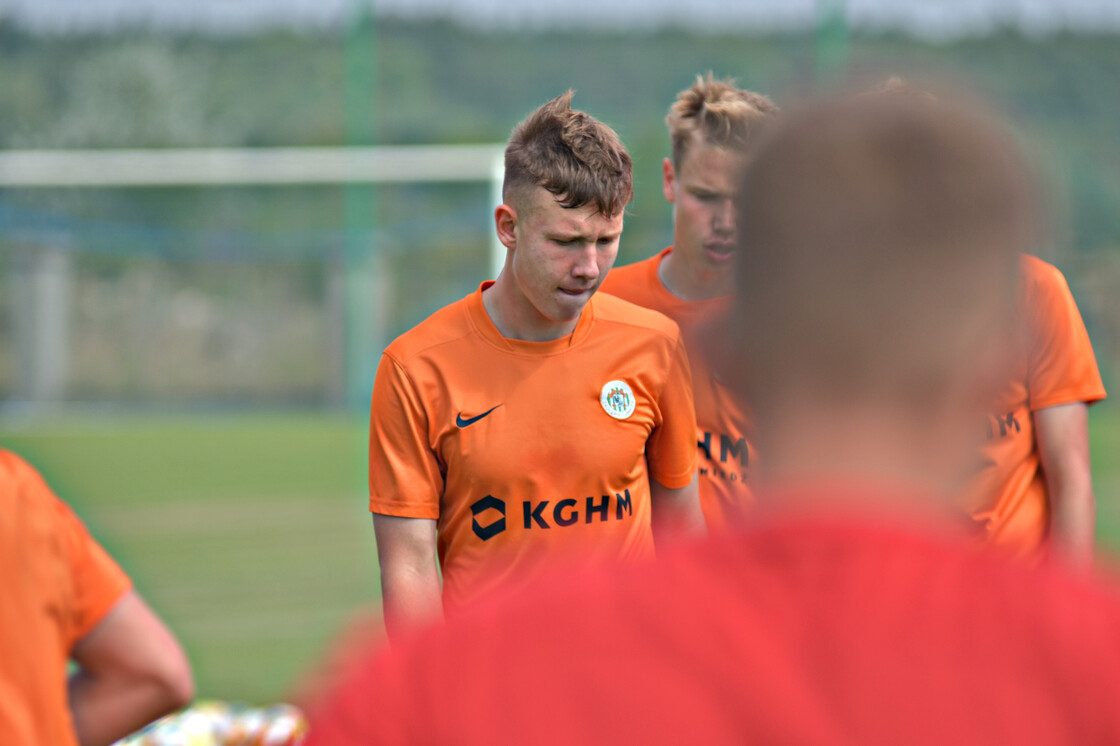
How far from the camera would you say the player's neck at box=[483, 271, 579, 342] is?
8.89 ft

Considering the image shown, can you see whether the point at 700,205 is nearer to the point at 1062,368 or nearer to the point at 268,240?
the point at 1062,368

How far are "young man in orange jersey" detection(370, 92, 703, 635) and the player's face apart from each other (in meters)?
0.28

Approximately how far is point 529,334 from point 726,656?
2099mm

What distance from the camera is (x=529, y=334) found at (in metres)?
2.72

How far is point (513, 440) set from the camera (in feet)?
8.52

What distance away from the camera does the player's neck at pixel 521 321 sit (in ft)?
8.89

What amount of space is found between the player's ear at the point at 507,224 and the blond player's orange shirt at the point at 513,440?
0.59ft

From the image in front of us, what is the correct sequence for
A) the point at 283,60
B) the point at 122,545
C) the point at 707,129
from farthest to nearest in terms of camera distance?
the point at 283,60, the point at 122,545, the point at 707,129

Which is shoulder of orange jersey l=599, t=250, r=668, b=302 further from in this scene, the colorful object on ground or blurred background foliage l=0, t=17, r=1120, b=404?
blurred background foliage l=0, t=17, r=1120, b=404

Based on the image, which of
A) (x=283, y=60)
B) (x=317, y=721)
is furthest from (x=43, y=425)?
(x=317, y=721)

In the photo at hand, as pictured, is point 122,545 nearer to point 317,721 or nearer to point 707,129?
point 707,129

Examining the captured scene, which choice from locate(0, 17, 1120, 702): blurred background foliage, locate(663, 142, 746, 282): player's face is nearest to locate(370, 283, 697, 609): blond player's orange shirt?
locate(663, 142, 746, 282): player's face

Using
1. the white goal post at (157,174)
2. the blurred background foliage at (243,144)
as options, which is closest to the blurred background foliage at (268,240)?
the blurred background foliage at (243,144)

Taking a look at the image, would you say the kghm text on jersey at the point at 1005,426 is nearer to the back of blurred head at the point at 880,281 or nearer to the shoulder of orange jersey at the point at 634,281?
the shoulder of orange jersey at the point at 634,281
